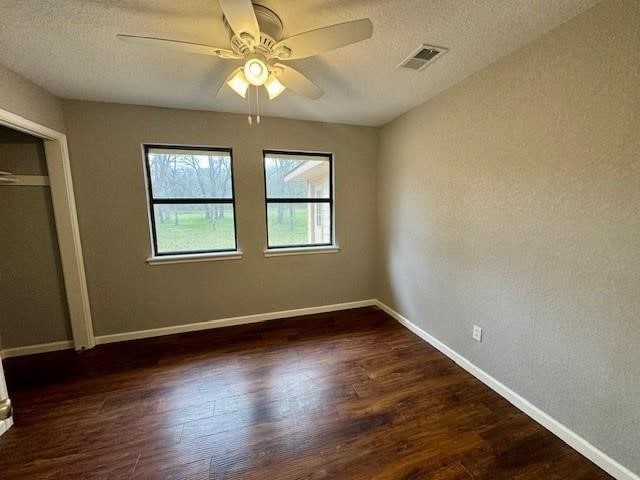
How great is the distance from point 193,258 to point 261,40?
2.23 metres

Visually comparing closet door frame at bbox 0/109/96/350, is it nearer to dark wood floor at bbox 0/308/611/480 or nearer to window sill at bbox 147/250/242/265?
dark wood floor at bbox 0/308/611/480

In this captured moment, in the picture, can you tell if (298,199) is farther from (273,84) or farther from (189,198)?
(273,84)

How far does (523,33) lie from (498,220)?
3.71ft

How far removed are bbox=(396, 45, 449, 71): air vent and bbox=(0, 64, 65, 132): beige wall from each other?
2725 millimetres

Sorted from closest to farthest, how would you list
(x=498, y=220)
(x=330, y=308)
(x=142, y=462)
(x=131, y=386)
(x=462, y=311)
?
1. (x=142, y=462)
2. (x=498, y=220)
3. (x=131, y=386)
4. (x=462, y=311)
5. (x=330, y=308)

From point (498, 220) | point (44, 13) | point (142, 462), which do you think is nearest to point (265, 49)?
point (44, 13)

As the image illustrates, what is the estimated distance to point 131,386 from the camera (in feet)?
6.79

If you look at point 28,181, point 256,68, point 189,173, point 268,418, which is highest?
point 256,68

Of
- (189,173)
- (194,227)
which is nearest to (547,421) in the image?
(194,227)

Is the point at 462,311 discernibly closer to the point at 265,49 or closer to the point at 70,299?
the point at 265,49

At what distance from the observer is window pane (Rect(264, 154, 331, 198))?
3111mm

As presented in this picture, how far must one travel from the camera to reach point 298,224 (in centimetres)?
332

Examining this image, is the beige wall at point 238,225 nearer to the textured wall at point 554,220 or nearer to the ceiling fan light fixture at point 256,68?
→ the textured wall at point 554,220

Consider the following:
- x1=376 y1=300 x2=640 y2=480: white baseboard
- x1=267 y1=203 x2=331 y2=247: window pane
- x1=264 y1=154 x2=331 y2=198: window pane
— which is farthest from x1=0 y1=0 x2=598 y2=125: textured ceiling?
x1=376 y1=300 x2=640 y2=480: white baseboard
